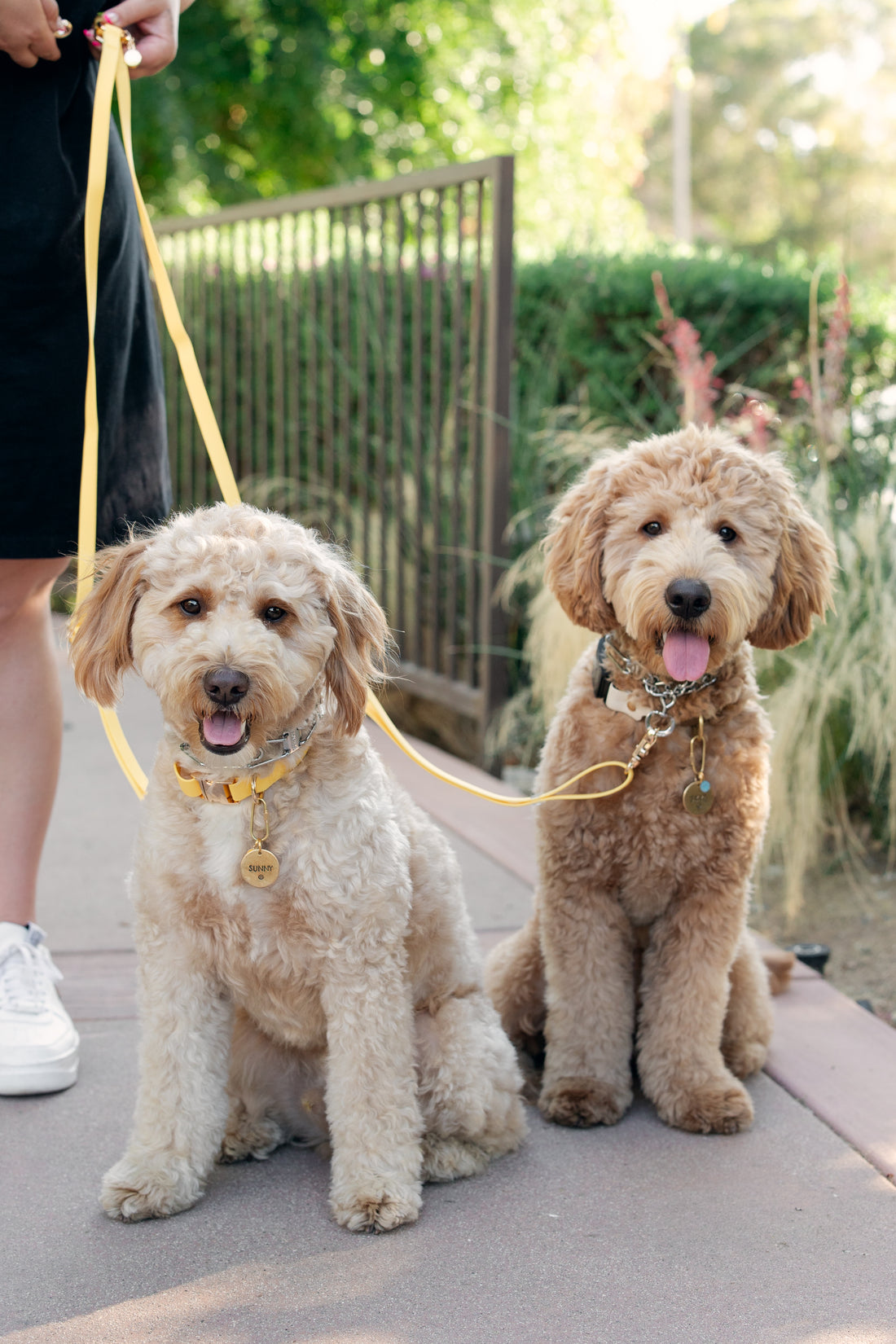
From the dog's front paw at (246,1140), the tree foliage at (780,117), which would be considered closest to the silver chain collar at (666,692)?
the dog's front paw at (246,1140)

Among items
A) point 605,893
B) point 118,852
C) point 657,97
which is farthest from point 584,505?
point 657,97

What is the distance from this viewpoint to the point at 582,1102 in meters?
2.59

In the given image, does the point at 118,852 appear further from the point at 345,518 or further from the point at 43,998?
the point at 345,518

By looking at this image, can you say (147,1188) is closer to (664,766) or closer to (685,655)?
(664,766)

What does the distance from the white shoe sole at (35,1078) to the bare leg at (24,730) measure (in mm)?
351

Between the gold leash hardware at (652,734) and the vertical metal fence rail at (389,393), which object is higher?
the vertical metal fence rail at (389,393)

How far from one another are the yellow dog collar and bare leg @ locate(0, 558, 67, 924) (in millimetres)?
749

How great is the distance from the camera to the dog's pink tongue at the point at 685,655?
241 centimetres

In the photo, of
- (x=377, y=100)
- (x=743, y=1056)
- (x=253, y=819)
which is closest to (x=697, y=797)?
(x=743, y=1056)

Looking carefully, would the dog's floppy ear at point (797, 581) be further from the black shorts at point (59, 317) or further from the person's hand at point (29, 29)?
the person's hand at point (29, 29)

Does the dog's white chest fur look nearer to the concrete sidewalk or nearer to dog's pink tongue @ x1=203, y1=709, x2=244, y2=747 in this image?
dog's pink tongue @ x1=203, y1=709, x2=244, y2=747

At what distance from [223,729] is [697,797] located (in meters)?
1.02

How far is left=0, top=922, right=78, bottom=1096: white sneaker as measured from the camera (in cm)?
260

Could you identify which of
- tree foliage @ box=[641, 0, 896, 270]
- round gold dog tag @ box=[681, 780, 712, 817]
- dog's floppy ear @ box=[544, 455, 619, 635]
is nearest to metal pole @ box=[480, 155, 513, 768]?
dog's floppy ear @ box=[544, 455, 619, 635]
